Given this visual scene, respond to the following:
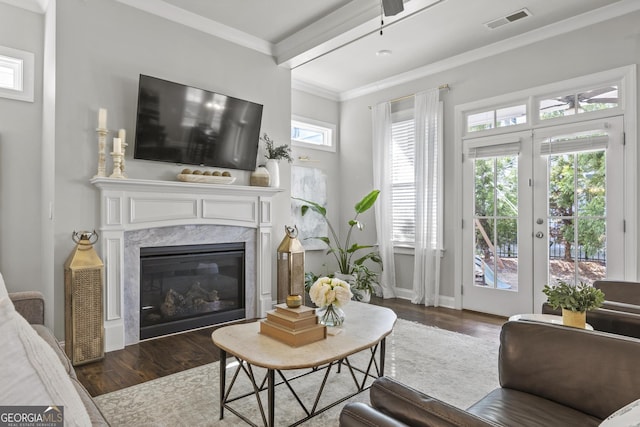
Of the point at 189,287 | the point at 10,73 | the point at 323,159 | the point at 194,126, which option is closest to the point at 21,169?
the point at 10,73

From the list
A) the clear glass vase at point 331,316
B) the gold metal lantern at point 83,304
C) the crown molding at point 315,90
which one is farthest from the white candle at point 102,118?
the crown molding at point 315,90

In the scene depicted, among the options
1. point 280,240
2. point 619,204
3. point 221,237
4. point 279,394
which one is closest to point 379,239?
point 280,240

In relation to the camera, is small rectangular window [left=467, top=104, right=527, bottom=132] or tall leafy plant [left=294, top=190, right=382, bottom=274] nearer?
small rectangular window [left=467, top=104, right=527, bottom=132]

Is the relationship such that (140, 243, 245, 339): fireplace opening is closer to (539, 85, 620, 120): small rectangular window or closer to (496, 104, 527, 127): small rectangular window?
(496, 104, 527, 127): small rectangular window

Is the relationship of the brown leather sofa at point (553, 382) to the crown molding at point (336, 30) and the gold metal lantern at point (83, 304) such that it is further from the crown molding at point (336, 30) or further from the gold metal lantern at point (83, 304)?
the crown molding at point (336, 30)

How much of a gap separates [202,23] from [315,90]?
84.6 inches

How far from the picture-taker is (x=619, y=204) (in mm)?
3510

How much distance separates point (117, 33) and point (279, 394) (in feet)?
10.8

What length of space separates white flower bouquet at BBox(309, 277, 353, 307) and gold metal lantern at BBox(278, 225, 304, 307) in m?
2.00

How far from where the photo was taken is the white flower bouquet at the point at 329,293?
228cm

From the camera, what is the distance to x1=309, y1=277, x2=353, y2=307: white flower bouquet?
2.28 meters

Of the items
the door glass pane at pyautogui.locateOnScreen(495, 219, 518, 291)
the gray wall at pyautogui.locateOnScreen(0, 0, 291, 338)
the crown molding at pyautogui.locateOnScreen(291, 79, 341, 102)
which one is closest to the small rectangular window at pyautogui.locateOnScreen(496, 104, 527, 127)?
the door glass pane at pyautogui.locateOnScreen(495, 219, 518, 291)

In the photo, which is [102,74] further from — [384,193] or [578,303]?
[578,303]

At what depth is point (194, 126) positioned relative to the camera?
3.70 metres
